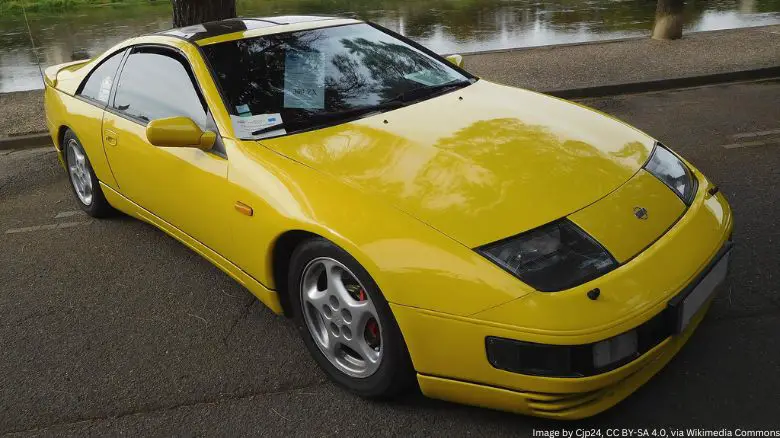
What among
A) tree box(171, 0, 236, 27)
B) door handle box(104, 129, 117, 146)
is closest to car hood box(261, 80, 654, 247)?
door handle box(104, 129, 117, 146)

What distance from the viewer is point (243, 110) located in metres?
3.06

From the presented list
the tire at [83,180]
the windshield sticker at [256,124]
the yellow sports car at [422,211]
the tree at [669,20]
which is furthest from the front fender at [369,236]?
the tree at [669,20]

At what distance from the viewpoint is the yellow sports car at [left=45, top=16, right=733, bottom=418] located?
6.91 feet

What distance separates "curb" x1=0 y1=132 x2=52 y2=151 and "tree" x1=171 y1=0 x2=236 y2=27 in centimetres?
186

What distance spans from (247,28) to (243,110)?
2.59 ft

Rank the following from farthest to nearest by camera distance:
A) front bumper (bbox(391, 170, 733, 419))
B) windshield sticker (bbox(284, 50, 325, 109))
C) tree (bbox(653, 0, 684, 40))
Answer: tree (bbox(653, 0, 684, 40)) < windshield sticker (bbox(284, 50, 325, 109)) < front bumper (bbox(391, 170, 733, 419))

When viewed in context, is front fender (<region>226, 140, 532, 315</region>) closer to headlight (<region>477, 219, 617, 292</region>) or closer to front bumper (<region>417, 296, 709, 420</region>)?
headlight (<region>477, 219, 617, 292</region>)

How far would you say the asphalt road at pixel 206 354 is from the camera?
242cm

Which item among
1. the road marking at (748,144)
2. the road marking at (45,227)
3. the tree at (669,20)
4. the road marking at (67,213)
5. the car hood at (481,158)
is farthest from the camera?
the tree at (669,20)

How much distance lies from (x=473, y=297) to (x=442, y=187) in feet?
1.67

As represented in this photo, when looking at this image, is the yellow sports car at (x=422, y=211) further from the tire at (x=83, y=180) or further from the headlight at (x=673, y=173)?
the tire at (x=83, y=180)

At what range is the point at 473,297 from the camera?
210 centimetres

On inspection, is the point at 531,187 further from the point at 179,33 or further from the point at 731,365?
the point at 179,33

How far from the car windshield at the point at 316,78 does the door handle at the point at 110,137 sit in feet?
2.95
